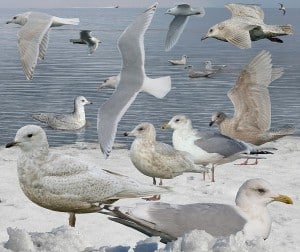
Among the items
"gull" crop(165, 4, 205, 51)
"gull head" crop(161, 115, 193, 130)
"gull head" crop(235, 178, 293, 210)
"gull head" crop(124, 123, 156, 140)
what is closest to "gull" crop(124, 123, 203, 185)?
"gull head" crop(124, 123, 156, 140)

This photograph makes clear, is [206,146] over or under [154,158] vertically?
under

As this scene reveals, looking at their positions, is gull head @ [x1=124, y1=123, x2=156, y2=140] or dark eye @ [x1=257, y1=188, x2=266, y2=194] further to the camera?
gull head @ [x1=124, y1=123, x2=156, y2=140]

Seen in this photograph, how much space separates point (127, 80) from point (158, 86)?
0.40 metres

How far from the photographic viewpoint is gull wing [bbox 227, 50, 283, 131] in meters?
10.4

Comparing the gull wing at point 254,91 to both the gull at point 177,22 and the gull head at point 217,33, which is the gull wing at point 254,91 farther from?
the gull at point 177,22

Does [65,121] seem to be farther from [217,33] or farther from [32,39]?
[32,39]

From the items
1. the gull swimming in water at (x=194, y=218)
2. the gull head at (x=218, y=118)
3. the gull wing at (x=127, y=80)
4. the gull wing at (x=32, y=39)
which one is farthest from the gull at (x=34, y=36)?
the gull head at (x=218, y=118)

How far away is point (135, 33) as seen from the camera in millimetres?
7199

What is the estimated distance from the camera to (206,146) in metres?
8.99

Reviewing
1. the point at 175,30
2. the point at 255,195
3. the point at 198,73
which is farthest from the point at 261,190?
the point at 198,73

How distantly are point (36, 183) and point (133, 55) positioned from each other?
233 cm

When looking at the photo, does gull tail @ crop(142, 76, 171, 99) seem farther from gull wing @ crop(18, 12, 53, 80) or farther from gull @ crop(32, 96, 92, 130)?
gull @ crop(32, 96, 92, 130)

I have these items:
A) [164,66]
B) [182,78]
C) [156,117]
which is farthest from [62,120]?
[164,66]

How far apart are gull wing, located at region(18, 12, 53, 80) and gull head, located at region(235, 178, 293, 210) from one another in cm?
256
